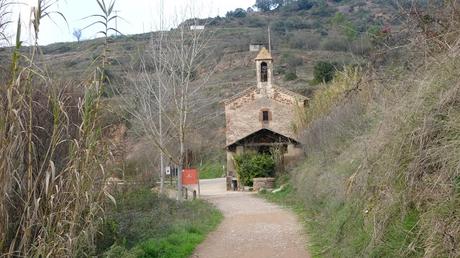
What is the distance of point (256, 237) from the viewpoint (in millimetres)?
10469

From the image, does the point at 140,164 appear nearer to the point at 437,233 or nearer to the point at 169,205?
the point at 169,205

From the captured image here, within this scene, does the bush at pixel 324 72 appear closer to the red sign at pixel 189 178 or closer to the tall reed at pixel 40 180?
the red sign at pixel 189 178

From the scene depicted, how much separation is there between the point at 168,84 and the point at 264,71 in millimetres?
13837

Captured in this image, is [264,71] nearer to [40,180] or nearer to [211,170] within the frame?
[211,170]

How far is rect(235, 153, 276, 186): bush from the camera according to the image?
25.7 meters

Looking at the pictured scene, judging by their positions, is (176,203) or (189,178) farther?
(189,178)

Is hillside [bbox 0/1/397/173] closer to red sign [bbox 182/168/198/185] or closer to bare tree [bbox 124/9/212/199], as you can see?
bare tree [bbox 124/9/212/199]

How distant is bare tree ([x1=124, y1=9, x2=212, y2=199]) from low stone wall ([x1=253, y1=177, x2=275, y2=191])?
6.16 meters

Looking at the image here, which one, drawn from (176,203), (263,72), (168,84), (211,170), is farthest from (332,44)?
(176,203)

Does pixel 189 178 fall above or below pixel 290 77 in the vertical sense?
below

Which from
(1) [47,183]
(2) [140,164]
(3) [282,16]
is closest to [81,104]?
(1) [47,183]

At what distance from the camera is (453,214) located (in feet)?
14.5

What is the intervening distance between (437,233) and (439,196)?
423 millimetres

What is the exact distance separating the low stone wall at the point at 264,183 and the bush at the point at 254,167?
80 cm
